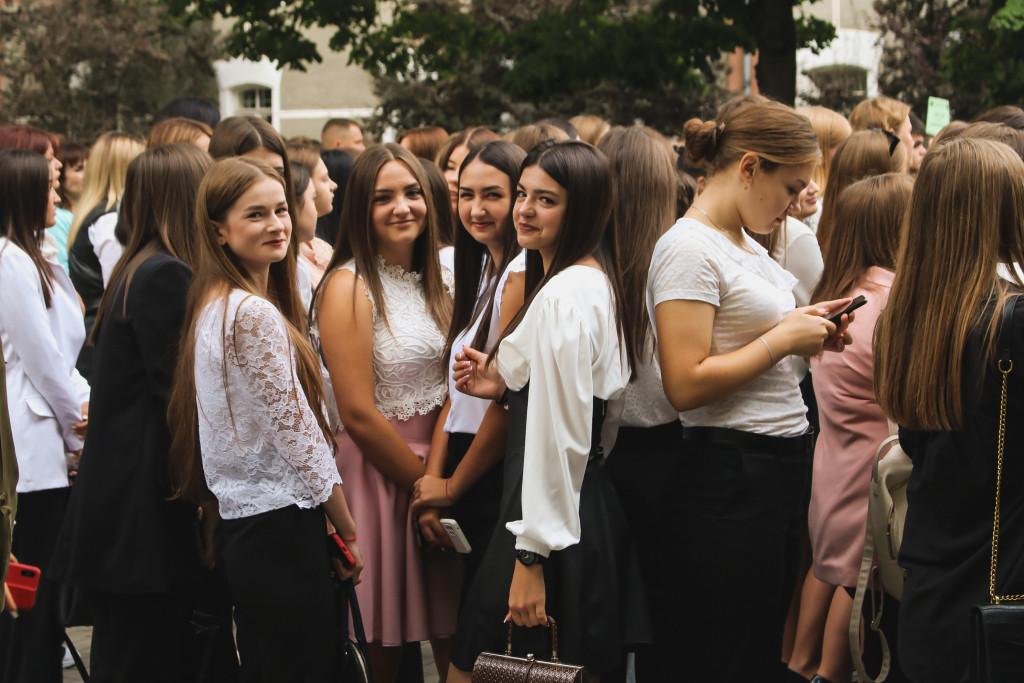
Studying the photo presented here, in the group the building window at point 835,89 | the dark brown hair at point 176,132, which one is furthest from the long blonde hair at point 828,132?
the building window at point 835,89

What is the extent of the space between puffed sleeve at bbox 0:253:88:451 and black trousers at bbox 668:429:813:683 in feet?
7.73

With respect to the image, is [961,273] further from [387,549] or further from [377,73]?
[377,73]

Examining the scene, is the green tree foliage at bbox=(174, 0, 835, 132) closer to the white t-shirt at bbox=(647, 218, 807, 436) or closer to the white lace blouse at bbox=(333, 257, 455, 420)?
the white lace blouse at bbox=(333, 257, 455, 420)

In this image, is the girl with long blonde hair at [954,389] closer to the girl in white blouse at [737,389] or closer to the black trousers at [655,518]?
the girl in white blouse at [737,389]

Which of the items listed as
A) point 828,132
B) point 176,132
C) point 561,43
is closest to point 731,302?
point 828,132

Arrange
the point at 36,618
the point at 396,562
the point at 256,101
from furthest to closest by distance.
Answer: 1. the point at 256,101
2. the point at 36,618
3. the point at 396,562

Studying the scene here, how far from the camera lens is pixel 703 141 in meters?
3.46

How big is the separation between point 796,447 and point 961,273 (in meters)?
0.79

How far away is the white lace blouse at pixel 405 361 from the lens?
13.1ft

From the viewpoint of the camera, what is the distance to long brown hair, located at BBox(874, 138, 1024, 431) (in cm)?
270

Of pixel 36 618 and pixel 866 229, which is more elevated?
pixel 866 229

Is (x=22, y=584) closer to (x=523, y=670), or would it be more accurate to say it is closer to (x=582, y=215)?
(x=523, y=670)

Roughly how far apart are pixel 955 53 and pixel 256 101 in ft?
61.3

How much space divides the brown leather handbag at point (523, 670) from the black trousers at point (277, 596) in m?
0.67
